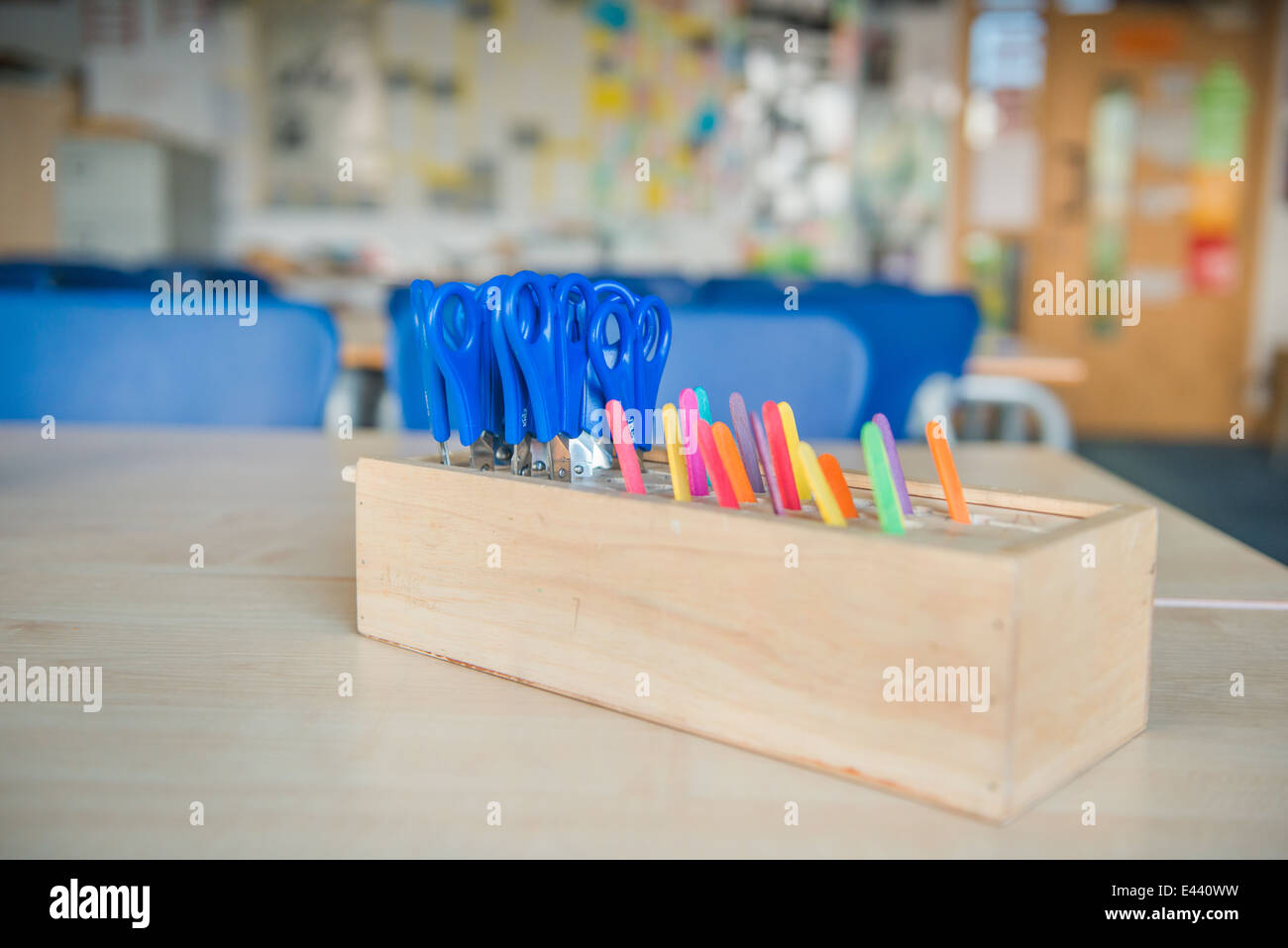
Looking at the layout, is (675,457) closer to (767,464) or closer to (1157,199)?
(767,464)

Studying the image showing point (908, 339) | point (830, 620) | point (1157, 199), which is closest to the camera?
point (830, 620)

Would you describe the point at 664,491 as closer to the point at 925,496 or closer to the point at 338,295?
the point at 925,496

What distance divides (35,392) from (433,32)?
14.5 feet

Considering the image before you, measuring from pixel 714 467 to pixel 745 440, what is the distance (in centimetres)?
3

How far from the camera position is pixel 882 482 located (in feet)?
1.48

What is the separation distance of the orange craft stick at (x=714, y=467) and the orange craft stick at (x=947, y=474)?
0.09 m

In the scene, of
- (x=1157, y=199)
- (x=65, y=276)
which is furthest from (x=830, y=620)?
(x=1157, y=199)

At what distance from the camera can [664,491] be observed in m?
0.53

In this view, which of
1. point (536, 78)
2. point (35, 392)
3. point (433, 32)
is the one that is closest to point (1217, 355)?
point (536, 78)

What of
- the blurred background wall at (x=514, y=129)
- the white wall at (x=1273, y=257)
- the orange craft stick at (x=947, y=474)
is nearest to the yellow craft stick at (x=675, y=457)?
the orange craft stick at (x=947, y=474)

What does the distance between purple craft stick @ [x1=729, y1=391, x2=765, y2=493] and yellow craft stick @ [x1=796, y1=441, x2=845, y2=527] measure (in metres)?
0.05

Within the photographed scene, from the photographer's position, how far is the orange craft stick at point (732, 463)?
50 centimetres

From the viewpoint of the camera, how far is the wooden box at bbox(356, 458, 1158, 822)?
0.40m

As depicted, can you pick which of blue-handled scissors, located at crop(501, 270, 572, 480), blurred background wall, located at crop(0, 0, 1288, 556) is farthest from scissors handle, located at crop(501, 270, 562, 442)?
blurred background wall, located at crop(0, 0, 1288, 556)
